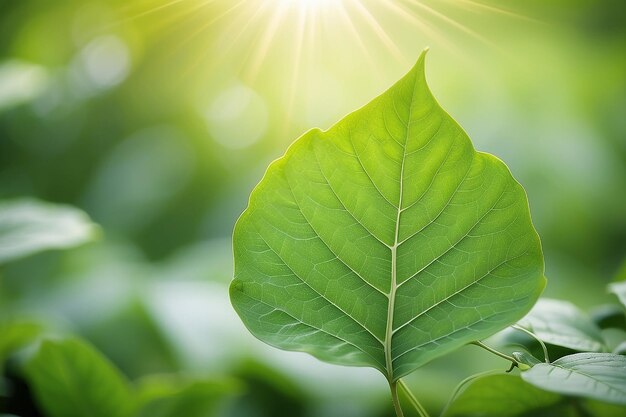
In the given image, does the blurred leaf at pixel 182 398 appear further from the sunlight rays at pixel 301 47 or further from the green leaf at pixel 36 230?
the sunlight rays at pixel 301 47

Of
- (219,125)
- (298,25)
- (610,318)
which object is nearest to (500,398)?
(610,318)

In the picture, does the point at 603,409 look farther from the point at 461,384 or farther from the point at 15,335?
the point at 15,335

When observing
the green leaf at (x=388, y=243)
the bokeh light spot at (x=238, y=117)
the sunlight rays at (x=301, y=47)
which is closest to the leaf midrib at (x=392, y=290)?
the green leaf at (x=388, y=243)

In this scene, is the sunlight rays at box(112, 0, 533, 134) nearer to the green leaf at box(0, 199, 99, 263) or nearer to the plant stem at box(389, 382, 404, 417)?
the green leaf at box(0, 199, 99, 263)

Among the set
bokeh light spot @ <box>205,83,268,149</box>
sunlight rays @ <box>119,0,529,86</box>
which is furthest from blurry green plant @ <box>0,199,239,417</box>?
bokeh light spot @ <box>205,83,268,149</box>

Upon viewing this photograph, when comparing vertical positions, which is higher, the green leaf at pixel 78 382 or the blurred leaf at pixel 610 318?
the blurred leaf at pixel 610 318

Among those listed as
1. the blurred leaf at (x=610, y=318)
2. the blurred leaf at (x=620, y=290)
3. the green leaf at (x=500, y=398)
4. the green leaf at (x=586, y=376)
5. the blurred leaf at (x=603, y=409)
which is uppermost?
the blurred leaf at (x=620, y=290)

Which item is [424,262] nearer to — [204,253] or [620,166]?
[204,253]

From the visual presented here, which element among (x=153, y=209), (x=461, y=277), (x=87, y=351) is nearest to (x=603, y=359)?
(x=461, y=277)
